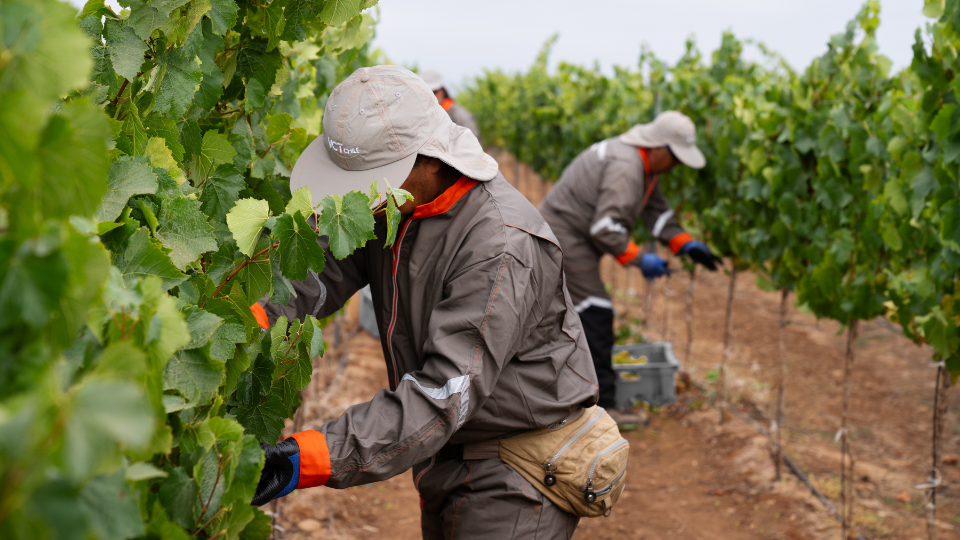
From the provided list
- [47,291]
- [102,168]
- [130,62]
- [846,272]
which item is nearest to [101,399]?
[47,291]

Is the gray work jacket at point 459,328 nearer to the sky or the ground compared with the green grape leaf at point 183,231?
nearer to the ground

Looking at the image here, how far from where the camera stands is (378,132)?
5.51ft

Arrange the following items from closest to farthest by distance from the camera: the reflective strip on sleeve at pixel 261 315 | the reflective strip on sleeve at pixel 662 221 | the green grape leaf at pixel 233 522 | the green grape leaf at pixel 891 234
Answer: the green grape leaf at pixel 233 522
the reflective strip on sleeve at pixel 261 315
the green grape leaf at pixel 891 234
the reflective strip on sleeve at pixel 662 221

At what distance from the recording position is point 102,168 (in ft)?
2.40

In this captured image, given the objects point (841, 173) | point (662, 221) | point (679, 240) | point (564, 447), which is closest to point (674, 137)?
point (662, 221)

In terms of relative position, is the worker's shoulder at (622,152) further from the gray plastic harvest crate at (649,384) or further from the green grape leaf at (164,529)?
the green grape leaf at (164,529)

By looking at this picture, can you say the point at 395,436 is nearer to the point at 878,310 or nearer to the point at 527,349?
the point at 527,349

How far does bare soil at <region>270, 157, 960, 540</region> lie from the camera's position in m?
4.45

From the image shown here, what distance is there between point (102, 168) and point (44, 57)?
0.12 m

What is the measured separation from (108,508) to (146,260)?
0.47 meters

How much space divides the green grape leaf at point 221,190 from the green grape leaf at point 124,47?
0.34 metres

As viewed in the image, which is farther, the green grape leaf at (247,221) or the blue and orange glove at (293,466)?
the blue and orange glove at (293,466)

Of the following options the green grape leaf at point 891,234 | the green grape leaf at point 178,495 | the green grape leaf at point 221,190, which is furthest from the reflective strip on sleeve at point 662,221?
the green grape leaf at point 178,495

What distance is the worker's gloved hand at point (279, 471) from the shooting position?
1490mm
